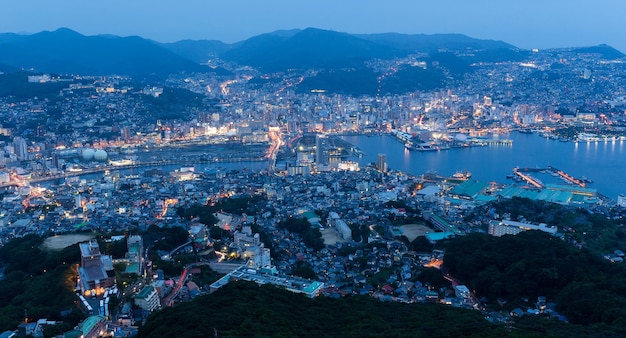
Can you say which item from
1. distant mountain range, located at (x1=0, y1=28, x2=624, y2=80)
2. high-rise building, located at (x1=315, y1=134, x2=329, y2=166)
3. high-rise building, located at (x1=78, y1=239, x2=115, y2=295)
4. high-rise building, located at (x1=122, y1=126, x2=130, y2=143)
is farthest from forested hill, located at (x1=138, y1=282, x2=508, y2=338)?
distant mountain range, located at (x1=0, y1=28, x2=624, y2=80)

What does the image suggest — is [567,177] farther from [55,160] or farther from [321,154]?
[55,160]

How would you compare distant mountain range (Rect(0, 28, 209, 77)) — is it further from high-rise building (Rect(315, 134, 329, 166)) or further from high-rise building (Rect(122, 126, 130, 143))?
high-rise building (Rect(315, 134, 329, 166))

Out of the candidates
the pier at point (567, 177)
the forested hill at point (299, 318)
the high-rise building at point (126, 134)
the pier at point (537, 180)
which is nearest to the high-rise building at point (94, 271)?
the forested hill at point (299, 318)

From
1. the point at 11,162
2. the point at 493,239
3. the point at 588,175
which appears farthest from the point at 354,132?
the point at 493,239

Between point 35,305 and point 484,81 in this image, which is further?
point 484,81

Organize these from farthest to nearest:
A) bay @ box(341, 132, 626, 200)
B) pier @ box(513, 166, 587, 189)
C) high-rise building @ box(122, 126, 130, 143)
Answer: high-rise building @ box(122, 126, 130, 143)
bay @ box(341, 132, 626, 200)
pier @ box(513, 166, 587, 189)

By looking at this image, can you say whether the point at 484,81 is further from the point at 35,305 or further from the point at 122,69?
the point at 35,305
